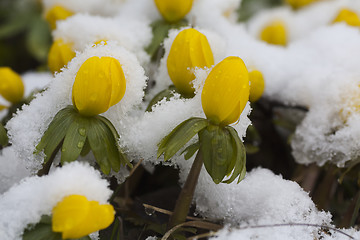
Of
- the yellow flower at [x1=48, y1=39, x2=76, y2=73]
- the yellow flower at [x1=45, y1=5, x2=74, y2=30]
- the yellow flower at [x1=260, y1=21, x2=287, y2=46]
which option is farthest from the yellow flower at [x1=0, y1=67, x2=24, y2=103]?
the yellow flower at [x1=260, y1=21, x2=287, y2=46]

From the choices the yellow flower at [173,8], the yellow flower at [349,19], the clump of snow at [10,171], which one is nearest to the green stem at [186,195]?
the clump of snow at [10,171]

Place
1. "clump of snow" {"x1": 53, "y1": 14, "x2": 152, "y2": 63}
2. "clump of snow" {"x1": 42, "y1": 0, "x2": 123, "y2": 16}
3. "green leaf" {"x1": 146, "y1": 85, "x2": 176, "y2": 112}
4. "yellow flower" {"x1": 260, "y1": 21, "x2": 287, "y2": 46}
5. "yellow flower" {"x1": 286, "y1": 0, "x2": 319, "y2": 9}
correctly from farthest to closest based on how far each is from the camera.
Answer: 1. "yellow flower" {"x1": 286, "y1": 0, "x2": 319, "y2": 9}
2. "yellow flower" {"x1": 260, "y1": 21, "x2": 287, "y2": 46}
3. "clump of snow" {"x1": 42, "y1": 0, "x2": 123, "y2": 16}
4. "clump of snow" {"x1": 53, "y1": 14, "x2": 152, "y2": 63}
5. "green leaf" {"x1": 146, "y1": 85, "x2": 176, "y2": 112}

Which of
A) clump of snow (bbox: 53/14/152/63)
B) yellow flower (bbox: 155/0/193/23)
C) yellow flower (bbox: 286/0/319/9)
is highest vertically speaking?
yellow flower (bbox: 286/0/319/9)

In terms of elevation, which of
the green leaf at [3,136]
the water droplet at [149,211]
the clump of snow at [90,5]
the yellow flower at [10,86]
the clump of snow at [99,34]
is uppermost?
the clump of snow at [90,5]

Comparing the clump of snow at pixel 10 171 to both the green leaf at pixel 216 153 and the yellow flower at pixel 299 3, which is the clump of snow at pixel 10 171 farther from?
the yellow flower at pixel 299 3

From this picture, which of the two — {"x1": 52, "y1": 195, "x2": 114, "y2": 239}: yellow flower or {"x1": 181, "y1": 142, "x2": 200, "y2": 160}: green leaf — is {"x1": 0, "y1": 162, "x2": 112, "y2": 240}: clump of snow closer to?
{"x1": 52, "y1": 195, "x2": 114, "y2": 239}: yellow flower

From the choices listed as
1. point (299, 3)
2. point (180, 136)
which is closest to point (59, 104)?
point (180, 136)
